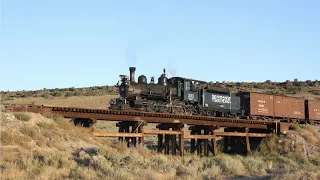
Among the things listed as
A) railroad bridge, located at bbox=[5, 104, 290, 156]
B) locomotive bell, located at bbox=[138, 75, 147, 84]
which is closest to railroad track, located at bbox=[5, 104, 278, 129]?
railroad bridge, located at bbox=[5, 104, 290, 156]

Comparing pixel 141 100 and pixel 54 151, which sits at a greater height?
pixel 141 100

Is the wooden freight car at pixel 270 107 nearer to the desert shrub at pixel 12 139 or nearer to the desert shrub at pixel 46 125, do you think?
the desert shrub at pixel 46 125

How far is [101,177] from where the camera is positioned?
14.8 m

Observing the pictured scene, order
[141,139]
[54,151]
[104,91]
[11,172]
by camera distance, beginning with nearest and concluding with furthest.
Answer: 1. [11,172]
2. [54,151]
3. [141,139]
4. [104,91]

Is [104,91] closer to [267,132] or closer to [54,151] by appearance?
[267,132]

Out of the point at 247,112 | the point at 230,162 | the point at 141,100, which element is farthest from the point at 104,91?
the point at 230,162

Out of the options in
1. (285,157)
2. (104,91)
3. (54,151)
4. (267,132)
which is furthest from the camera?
(104,91)

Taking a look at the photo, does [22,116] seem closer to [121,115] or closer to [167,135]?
[121,115]

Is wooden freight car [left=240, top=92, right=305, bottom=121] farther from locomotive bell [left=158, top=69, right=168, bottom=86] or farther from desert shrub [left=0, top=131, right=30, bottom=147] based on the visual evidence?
desert shrub [left=0, top=131, right=30, bottom=147]

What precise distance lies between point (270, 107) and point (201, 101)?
31.5 ft

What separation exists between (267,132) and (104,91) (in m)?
56.4

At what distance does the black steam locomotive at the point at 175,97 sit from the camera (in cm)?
2688

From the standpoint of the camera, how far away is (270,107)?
38500mm

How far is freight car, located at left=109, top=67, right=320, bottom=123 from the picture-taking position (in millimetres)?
27078
